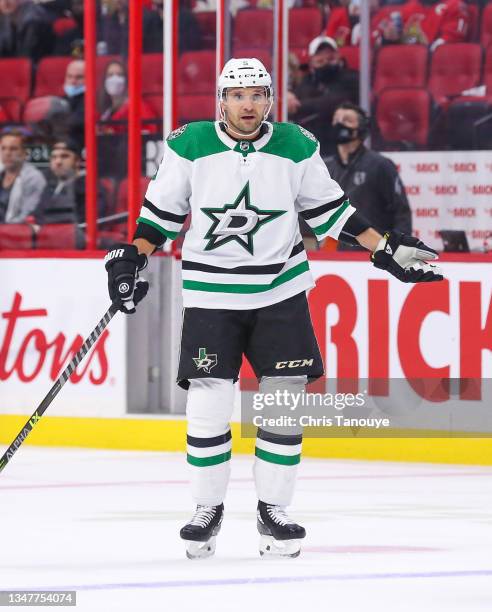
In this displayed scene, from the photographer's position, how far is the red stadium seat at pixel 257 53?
6871mm

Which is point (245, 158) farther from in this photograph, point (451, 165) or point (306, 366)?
point (451, 165)

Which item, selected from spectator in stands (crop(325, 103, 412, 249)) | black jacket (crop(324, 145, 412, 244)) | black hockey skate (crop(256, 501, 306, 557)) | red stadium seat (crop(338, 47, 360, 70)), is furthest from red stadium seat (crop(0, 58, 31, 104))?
black hockey skate (crop(256, 501, 306, 557))

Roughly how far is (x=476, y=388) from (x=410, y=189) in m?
0.93

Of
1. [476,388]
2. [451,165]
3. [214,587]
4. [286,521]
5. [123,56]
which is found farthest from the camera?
[123,56]

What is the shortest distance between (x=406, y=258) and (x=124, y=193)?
3.06 meters

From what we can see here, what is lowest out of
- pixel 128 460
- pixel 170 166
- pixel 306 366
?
pixel 128 460

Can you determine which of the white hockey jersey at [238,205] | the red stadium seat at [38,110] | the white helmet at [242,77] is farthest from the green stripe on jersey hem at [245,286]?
the red stadium seat at [38,110]

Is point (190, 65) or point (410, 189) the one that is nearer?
point (410, 189)

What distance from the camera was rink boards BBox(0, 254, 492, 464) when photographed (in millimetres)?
6125

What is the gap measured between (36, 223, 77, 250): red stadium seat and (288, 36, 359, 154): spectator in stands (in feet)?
3.57

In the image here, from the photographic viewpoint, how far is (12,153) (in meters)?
7.34

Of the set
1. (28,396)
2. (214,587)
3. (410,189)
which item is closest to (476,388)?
(410,189)

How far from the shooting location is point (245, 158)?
4.00m

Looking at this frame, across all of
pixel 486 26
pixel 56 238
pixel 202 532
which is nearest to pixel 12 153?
pixel 56 238
